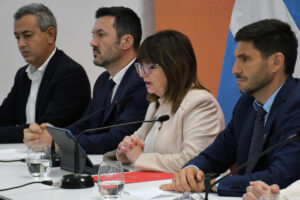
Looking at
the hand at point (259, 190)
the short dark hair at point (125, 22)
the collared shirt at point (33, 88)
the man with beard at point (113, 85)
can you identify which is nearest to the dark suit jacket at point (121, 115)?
the man with beard at point (113, 85)

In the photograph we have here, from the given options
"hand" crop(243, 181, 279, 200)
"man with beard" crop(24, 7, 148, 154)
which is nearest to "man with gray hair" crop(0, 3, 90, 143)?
"man with beard" crop(24, 7, 148, 154)

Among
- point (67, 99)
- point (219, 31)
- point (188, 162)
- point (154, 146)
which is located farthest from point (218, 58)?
point (188, 162)

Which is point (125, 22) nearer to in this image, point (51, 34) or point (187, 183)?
point (51, 34)

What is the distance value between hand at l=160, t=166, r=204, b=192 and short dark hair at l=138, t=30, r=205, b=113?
2.36 feet

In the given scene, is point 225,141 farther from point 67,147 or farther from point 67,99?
point 67,99

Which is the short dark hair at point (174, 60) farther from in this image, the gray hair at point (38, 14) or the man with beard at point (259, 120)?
the gray hair at point (38, 14)

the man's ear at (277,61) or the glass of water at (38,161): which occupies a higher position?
the man's ear at (277,61)

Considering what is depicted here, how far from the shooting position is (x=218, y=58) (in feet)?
13.9

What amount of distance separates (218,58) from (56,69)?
4.25 feet

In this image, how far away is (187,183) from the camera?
2.21 metres

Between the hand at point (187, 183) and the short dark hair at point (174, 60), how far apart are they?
72cm

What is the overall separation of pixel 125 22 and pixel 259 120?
173cm

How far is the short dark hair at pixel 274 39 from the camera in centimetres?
247

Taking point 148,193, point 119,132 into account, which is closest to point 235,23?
point 119,132
